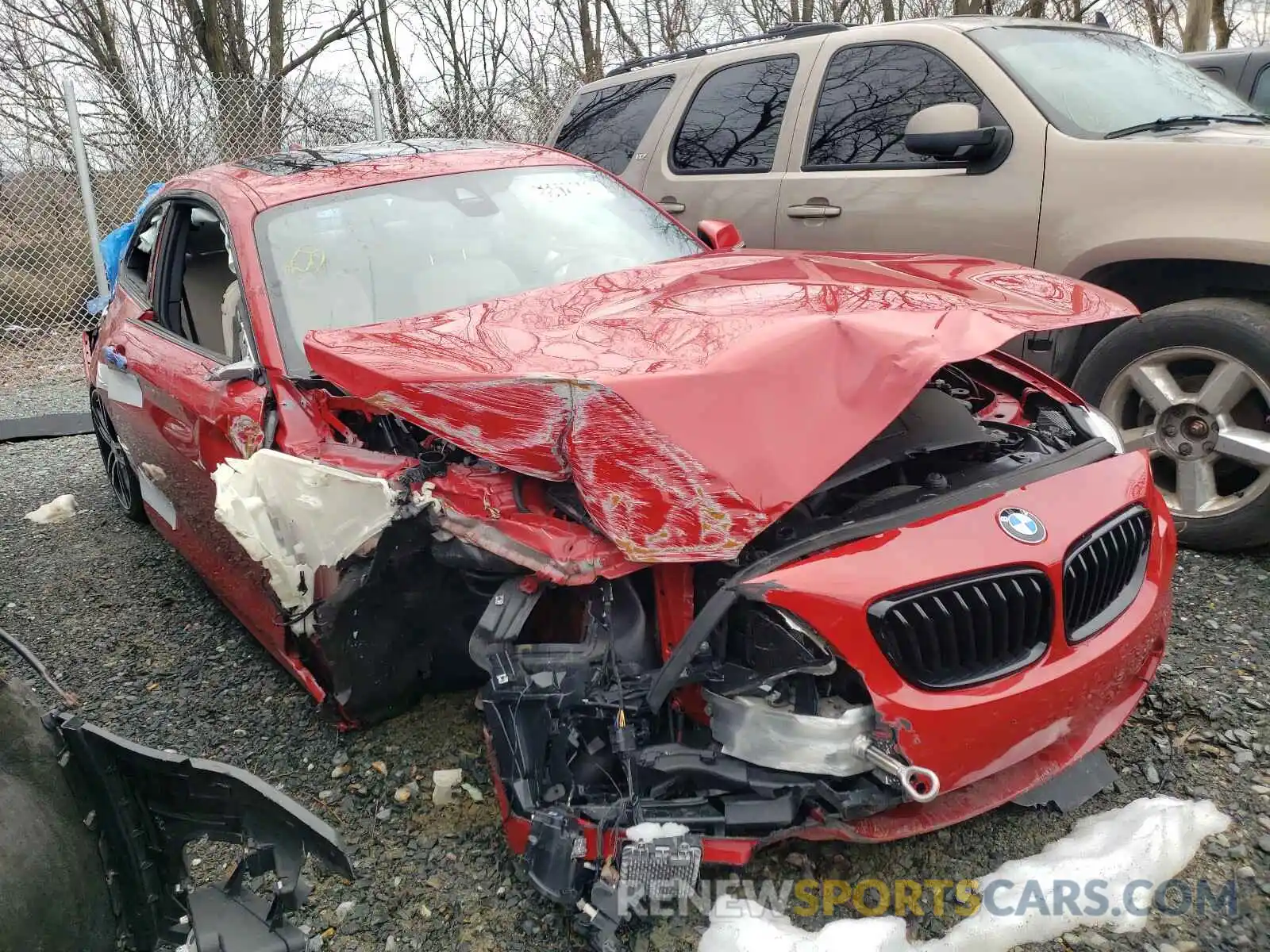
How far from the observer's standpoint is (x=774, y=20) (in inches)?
713

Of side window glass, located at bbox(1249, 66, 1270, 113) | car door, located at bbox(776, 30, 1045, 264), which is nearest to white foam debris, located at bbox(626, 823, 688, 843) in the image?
car door, located at bbox(776, 30, 1045, 264)

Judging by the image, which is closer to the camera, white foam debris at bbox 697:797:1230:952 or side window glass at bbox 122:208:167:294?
white foam debris at bbox 697:797:1230:952

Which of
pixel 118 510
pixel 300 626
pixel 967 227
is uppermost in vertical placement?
pixel 967 227

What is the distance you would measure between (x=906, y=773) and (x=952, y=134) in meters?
2.72

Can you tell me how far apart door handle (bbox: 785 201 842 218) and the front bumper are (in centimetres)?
239

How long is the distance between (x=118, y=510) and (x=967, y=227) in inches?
176

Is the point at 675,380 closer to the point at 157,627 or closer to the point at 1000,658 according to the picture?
the point at 1000,658

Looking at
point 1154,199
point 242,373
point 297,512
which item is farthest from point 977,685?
point 1154,199

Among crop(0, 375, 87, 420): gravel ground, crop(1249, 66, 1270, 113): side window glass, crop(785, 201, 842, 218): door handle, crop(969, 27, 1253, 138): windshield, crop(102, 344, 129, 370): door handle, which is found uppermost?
crop(969, 27, 1253, 138): windshield

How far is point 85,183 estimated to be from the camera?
784 centimetres

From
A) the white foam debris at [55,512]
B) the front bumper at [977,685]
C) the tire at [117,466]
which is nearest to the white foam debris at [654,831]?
the front bumper at [977,685]

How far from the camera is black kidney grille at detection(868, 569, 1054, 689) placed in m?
1.92

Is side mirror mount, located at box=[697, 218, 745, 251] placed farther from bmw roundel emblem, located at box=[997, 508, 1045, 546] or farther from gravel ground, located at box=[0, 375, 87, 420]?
gravel ground, located at box=[0, 375, 87, 420]

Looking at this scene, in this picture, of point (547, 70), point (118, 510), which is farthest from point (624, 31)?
point (118, 510)
